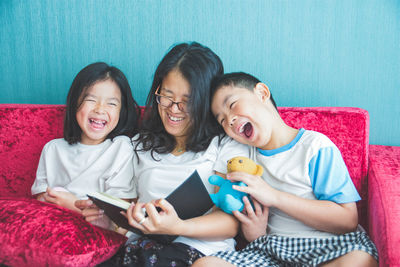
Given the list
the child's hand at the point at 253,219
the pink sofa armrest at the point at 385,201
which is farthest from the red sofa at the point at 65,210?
the child's hand at the point at 253,219

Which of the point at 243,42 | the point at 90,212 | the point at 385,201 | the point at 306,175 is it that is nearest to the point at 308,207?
the point at 306,175

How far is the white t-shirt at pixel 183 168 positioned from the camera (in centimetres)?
113

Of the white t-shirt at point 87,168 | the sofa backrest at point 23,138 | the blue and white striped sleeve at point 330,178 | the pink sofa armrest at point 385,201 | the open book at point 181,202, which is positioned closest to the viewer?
the pink sofa armrest at point 385,201

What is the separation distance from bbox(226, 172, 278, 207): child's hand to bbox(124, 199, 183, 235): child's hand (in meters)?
0.19

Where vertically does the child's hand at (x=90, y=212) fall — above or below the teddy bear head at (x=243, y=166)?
below

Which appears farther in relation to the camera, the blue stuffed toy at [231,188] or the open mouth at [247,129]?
the open mouth at [247,129]

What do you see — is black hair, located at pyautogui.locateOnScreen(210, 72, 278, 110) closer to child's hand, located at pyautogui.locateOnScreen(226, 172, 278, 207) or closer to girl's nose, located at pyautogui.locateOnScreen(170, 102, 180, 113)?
girl's nose, located at pyautogui.locateOnScreen(170, 102, 180, 113)

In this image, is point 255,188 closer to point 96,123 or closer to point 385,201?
point 385,201

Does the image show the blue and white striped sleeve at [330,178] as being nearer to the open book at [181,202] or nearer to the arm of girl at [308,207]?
the arm of girl at [308,207]

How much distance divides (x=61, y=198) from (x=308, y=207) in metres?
0.83

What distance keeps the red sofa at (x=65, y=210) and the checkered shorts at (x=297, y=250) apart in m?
0.05

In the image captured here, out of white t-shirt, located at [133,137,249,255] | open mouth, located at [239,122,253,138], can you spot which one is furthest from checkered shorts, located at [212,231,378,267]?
open mouth, located at [239,122,253,138]

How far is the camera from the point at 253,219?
1.01 metres

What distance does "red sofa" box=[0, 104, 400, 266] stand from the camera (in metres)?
0.87
